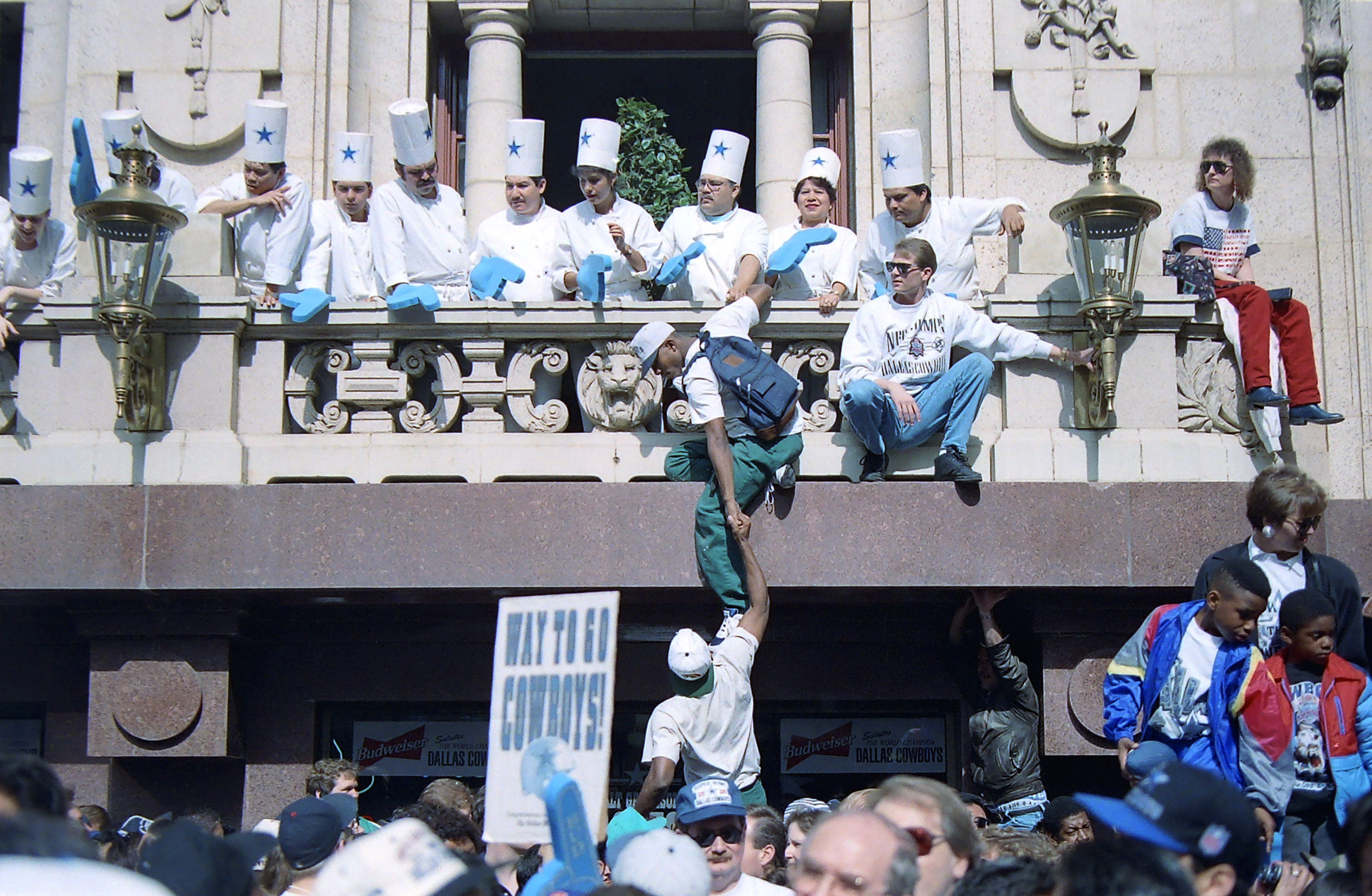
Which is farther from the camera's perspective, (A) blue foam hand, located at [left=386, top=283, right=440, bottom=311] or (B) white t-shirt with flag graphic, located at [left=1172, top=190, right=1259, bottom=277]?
(B) white t-shirt with flag graphic, located at [left=1172, top=190, right=1259, bottom=277]

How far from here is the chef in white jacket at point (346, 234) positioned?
10250 mm

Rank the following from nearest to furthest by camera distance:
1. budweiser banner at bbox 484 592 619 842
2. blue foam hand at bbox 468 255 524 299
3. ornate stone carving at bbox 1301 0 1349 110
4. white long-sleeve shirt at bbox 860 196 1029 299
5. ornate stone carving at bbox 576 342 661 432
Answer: budweiser banner at bbox 484 592 619 842 → ornate stone carving at bbox 576 342 661 432 → blue foam hand at bbox 468 255 524 299 → white long-sleeve shirt at bbox 860 196 1029 299 → ornate stone carving at bbox 1301 0 1349 110

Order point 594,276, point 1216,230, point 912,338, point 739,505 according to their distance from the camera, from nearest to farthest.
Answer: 1. point 739,505
2. point 912,338
3. point 594,276
4. point 1216,230

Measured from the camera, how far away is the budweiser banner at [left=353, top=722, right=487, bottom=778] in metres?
10.2

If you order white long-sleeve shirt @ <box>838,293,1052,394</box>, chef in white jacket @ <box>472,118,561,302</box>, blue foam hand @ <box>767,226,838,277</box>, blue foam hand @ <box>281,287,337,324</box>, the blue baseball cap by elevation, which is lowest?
the blue baseball cap

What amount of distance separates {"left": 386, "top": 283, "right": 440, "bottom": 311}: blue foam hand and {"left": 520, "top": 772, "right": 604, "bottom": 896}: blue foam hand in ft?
17.0

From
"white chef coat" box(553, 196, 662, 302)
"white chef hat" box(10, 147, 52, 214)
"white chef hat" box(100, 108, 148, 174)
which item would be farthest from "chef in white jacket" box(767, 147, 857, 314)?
"white chef hat" box(10, 147, 52, 214)

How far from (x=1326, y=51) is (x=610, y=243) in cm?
548

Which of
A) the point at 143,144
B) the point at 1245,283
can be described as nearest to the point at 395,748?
the point at 143,144

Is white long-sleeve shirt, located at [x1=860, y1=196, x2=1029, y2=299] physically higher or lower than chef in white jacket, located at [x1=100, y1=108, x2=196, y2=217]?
lower

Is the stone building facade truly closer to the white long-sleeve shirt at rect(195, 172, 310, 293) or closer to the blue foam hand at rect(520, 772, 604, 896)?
the white long-sleeve shirt at rect(195, 172, 310, 293)

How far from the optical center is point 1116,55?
39.4ft

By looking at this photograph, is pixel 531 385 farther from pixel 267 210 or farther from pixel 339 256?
pixel 267 210

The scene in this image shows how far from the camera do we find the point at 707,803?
6191mm
